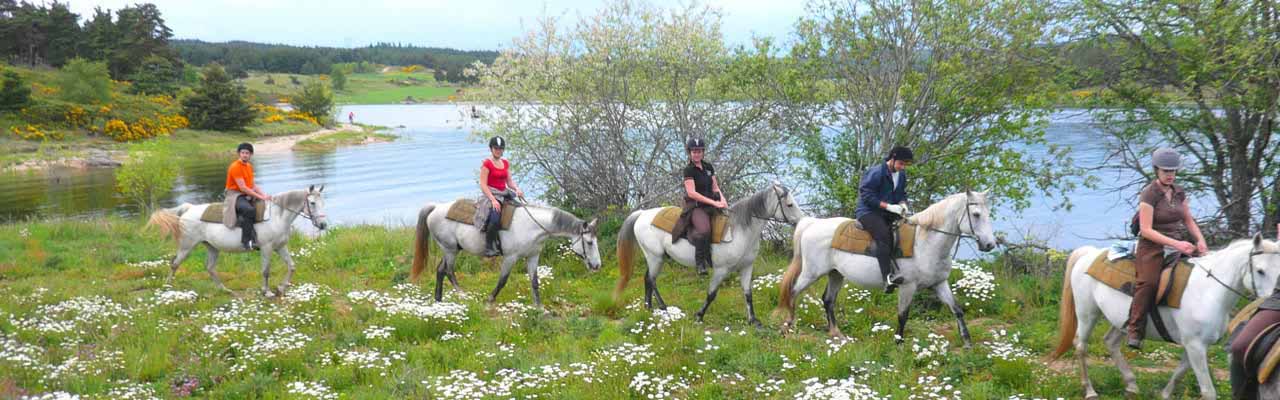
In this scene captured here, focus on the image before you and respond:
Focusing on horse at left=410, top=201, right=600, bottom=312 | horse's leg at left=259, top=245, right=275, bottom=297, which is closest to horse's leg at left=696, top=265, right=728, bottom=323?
horse at left=410, top=201, right=600, bottom=312

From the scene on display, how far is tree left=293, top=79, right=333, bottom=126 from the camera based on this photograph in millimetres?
87062

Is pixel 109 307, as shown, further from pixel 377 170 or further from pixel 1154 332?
pixel 377 170

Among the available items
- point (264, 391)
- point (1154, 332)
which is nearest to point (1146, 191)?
point (1154, 332)

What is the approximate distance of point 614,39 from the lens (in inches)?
598

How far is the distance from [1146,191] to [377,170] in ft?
165

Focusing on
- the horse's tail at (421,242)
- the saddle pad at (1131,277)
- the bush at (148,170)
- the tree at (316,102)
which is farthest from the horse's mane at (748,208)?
the tree at (316,102)

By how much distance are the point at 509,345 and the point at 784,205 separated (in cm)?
382

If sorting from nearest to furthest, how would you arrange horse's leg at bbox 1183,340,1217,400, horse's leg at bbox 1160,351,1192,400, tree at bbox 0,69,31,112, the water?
horse's leg at bbox 1183,340,1217,400 → horse's leg at bbox 1160,351,1192,400 → the water → tree at bbox 0,69,31,112

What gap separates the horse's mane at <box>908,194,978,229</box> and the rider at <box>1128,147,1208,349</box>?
6.25 feet

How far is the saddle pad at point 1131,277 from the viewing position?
6017 mm

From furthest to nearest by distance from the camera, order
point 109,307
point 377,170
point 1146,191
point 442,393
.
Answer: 1. point 377,170
2. point 109,307
3. point 442,393
4. point 1146,191

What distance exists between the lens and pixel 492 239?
1100cm

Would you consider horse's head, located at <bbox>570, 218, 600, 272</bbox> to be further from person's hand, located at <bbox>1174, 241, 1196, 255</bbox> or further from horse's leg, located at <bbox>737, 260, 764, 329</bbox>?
person's hand, located at <bbox>1174, 241, 1196, 255</bbox>

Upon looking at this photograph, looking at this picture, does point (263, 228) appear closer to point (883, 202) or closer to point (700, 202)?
point (700, 202)
